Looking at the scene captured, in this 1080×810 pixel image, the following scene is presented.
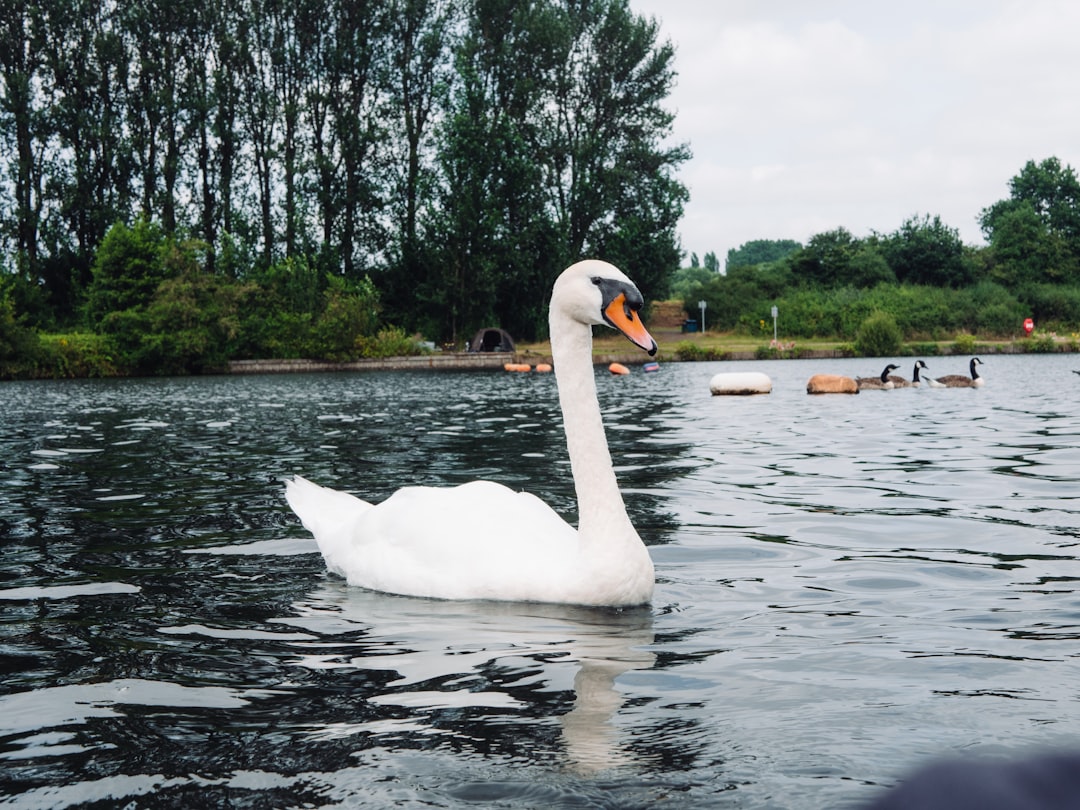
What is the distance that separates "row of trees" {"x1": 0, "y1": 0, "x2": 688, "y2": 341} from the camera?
4344cm

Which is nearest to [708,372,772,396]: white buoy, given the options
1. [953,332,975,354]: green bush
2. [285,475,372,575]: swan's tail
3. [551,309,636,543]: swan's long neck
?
[285,475,372,575]: swan's tail

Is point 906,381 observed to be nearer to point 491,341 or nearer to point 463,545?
point 463,545

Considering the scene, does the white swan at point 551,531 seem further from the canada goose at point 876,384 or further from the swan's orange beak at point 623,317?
the canada goose at point 876,384

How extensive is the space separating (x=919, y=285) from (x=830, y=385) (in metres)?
39.1

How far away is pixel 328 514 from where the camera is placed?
228 inches

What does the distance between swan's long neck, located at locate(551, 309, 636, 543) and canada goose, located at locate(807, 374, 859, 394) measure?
51.4 ft

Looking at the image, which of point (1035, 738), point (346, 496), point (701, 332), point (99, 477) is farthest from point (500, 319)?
point (1035, 738)

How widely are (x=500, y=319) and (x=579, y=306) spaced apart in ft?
149

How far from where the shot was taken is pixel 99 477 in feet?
30.1

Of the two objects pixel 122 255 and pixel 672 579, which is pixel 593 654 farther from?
pixel 122 255

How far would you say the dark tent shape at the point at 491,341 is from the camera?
43.3 m

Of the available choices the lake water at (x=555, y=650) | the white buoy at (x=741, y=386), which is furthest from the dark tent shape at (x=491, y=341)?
the lake water at (x=555, y=650)

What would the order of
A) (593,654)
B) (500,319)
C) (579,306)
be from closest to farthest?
(593,654)
(579,306)
(500,319)

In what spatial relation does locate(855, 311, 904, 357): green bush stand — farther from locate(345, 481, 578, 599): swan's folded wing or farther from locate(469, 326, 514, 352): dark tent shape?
locate(345, 481, 578, 599): swan's folded wing
